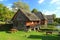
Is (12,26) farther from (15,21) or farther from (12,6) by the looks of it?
(12,6)

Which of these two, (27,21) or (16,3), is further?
(16,3)

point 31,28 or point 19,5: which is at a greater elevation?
point 19,5

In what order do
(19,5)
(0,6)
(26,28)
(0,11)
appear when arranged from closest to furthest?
(26,28)
(0,11)
(0,6)
(19,5)

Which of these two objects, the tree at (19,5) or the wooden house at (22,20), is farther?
the tree at (19,5)

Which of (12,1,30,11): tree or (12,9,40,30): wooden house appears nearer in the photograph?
(12,9,40,30): wooden house

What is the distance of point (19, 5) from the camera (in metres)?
110

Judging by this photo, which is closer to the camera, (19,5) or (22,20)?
(22,20)

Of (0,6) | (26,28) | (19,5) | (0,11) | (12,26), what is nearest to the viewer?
(26,28)

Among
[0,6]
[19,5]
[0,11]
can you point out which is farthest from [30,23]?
[19,5]

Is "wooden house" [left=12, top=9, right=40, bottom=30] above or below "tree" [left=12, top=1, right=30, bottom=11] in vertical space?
below

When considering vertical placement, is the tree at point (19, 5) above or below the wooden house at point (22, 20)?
above

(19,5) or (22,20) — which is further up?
(19,5)

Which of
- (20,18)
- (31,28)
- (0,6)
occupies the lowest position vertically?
(31,28)

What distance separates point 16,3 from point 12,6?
13.0 feet
